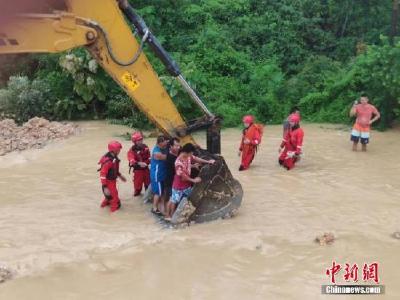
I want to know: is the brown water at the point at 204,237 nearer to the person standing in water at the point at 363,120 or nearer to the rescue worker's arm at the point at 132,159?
the rescue worker's arm at the point at 132,159

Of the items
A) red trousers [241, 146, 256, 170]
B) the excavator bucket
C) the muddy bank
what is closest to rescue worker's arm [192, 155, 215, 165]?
the excavator bucket

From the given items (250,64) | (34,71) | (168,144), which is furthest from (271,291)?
(34,71)

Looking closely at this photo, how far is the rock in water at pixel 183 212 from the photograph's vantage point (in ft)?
25.0

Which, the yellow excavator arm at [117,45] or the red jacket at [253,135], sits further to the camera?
the red jacket at [253,135]

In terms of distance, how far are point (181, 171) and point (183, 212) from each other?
574 millimetres

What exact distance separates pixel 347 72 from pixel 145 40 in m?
9.73

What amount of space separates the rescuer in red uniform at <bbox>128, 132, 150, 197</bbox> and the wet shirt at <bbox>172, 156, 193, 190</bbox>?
3.48ft

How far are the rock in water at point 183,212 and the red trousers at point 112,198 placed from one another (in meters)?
1.15

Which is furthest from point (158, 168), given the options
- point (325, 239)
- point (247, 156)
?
point (247, 156)

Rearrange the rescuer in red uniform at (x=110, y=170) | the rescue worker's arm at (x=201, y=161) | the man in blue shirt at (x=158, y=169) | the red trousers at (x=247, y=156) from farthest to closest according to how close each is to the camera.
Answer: the red trousers at (x=247, y=156), the rescuer in red uniform at (x=110, y=170), the man in blue shirt at (x=158, y=169), the rescue worker's arm at (x=201, y=161)

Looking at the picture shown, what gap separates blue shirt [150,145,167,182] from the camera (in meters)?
7.99

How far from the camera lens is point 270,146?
12.4 m

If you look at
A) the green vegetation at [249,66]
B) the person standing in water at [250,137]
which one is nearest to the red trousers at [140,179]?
the person standing in water at [250,137]

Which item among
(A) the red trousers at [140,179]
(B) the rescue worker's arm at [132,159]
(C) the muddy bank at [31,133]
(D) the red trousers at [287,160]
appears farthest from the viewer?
(C) the muddy bank at [31,133]
